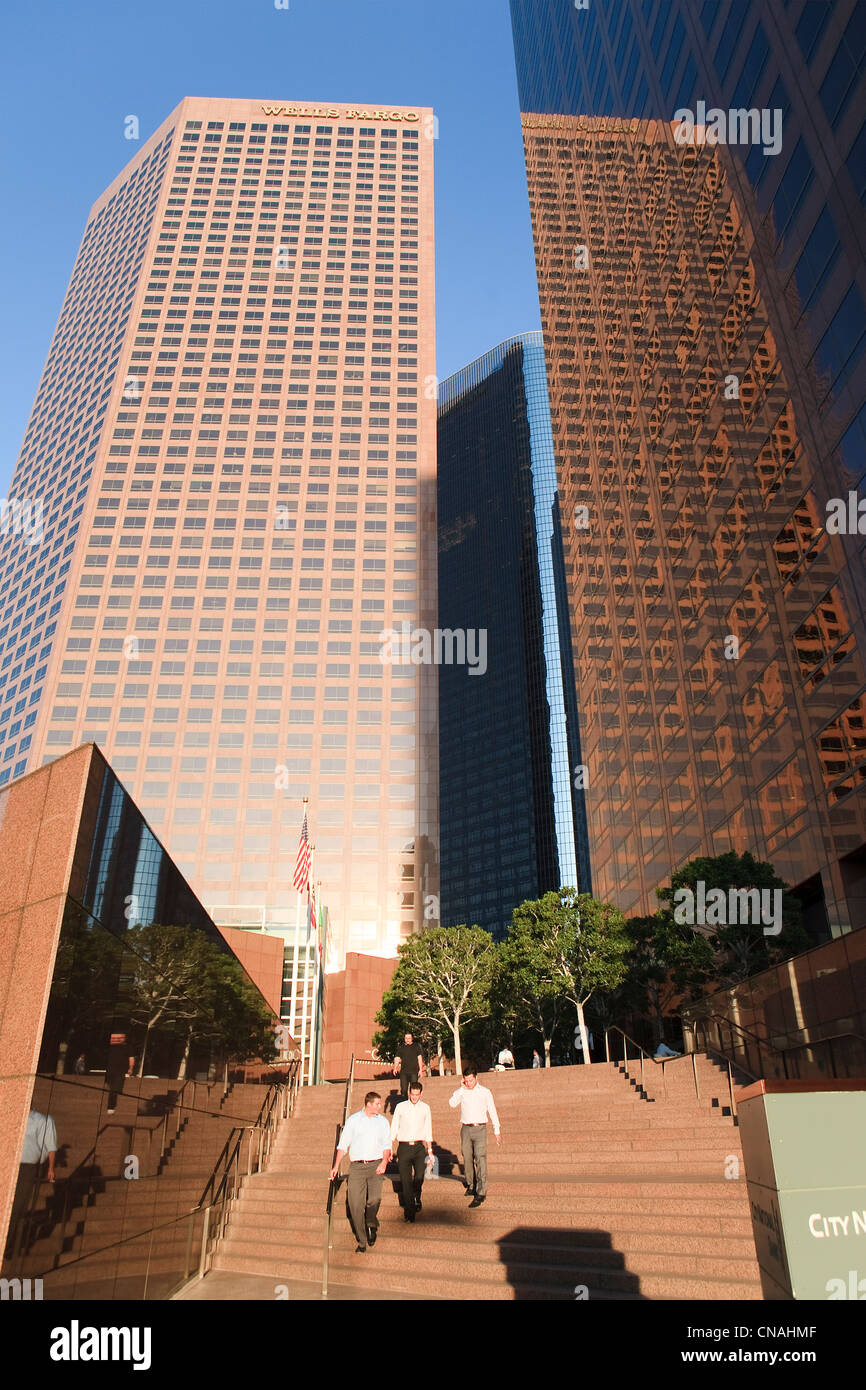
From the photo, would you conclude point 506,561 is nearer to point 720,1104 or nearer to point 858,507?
point 858,507

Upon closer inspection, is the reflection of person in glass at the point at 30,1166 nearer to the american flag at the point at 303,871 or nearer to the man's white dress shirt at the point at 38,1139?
the man's white dress shirt at the point at 38,1139

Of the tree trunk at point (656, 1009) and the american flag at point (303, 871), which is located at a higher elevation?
the american flag at point (303, 871)

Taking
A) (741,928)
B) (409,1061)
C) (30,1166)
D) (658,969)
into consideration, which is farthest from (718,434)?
(30,1166)

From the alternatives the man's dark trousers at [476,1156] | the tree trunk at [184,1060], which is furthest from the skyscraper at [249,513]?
the man's dark trousers at [476,1156]

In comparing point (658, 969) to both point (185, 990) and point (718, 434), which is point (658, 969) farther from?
point (185, 990)

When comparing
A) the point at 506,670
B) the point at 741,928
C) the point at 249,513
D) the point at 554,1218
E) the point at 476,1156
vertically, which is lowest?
the point at 554,1218

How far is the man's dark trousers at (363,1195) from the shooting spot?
1031 cm

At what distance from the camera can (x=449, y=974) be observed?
148 ft

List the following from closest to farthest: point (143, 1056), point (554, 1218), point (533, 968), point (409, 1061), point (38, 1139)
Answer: point (38, 1139) < point (143, 1056) < point (554, 1218) < point (409, 1061) < point (533, 968)

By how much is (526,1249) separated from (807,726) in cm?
2944

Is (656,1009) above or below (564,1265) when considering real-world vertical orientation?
above

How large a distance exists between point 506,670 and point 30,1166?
162 metres

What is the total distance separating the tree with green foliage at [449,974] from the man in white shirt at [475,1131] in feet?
109

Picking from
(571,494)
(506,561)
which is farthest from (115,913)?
(506,561)
